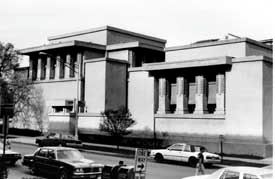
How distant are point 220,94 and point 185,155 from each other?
11.4m

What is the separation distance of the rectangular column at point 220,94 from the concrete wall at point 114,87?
12161mm

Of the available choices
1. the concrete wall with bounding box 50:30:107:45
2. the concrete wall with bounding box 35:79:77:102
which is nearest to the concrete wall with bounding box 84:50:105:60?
the concrete wall with bounding box 50:30:107:45

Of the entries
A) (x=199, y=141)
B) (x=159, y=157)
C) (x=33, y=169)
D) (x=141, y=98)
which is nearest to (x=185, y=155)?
(x=159, y=157)

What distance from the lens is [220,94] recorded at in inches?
1384

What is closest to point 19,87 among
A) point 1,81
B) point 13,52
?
point 1,81

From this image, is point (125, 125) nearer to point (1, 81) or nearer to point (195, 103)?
point (195, 103)

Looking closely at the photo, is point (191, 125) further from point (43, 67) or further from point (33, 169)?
point (43, 67)

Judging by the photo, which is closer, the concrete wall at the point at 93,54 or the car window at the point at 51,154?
the car window at the point at 51,154

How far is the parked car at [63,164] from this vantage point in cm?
1661

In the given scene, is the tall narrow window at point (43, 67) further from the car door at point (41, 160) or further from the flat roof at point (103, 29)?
the car door at point (41, 160)

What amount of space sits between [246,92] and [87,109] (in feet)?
60.8

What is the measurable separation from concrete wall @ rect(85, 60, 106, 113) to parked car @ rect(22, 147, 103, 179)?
24.4 meters

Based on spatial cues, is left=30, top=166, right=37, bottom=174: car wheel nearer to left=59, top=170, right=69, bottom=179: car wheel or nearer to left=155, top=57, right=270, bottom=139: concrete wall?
left=59, top=170, right=69, bottom=179: car wheel

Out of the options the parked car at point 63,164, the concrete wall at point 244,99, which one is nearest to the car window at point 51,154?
the parked car at point 63,164
